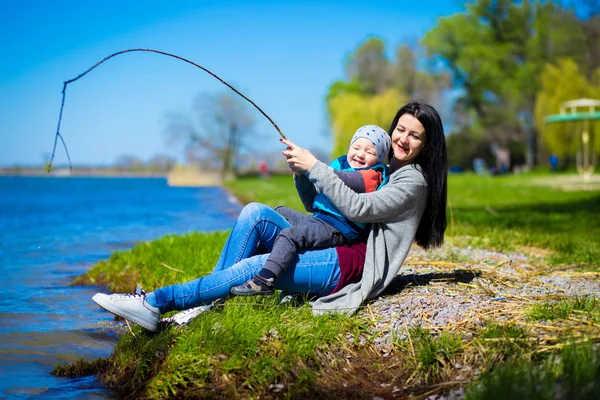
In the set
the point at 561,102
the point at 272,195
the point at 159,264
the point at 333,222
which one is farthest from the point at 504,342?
the point at 561,102

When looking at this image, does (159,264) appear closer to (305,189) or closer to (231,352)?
(305,189)

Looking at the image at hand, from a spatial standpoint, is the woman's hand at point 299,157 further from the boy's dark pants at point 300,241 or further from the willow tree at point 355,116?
the willow tree at point 355,116

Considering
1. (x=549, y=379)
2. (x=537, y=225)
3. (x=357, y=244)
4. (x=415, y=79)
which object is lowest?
(x=537, y=225)

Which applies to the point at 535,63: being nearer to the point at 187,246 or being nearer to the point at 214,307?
the point at 187,246

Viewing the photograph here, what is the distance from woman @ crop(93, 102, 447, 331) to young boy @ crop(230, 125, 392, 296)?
0.31ft

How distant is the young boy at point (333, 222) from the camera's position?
14.5 ft

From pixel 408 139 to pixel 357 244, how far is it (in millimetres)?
849

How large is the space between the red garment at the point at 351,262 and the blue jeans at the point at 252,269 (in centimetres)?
4

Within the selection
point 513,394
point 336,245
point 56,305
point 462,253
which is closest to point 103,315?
point 56,305

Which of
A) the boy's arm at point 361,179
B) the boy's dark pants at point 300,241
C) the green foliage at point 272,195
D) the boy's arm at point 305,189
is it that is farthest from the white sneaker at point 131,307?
the green foliage at point 272,195

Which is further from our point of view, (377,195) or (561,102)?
(561,102)

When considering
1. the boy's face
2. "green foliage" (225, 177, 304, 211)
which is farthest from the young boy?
"green foliage" (225, 177, 304, 211)

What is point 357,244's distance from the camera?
192 inches

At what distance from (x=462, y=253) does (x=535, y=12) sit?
1954 inches
